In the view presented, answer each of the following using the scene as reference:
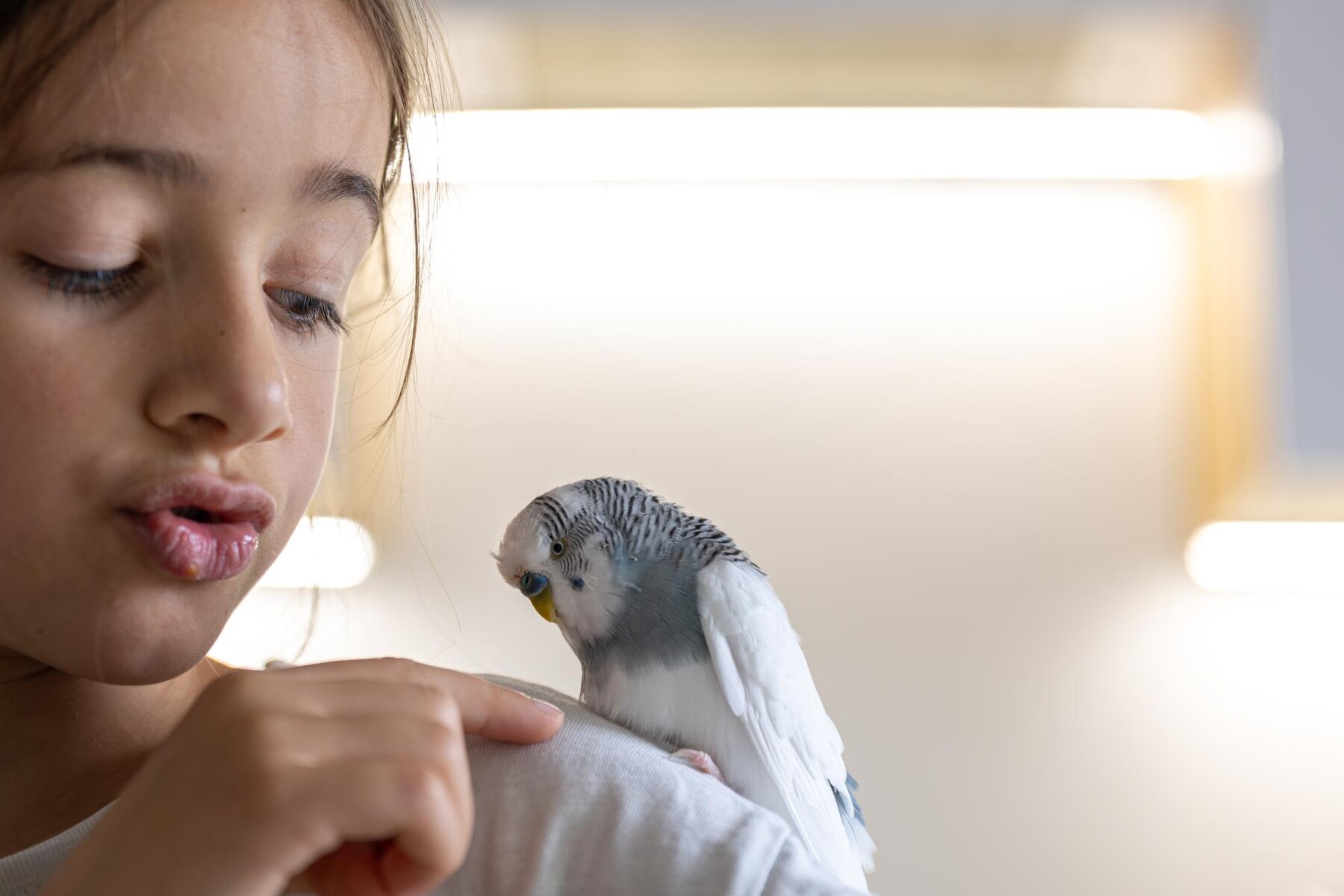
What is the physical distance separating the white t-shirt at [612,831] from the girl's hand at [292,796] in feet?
0.16

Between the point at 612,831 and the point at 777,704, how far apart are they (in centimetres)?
12

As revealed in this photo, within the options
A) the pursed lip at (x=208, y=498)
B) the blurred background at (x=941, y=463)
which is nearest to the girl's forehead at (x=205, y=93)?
the pursed lip at (x=208, y=498)

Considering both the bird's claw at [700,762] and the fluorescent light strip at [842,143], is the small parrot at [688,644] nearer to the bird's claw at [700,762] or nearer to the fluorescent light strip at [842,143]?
the bird's claw at [700,762]

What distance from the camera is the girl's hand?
0.31 metres

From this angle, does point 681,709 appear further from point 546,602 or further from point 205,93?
point 205,93

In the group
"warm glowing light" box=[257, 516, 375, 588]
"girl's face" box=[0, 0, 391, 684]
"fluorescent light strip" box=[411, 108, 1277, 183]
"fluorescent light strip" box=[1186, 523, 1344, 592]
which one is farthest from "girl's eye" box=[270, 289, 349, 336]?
"fluorescent light strip" box=[1186, 523, 1344, 592]

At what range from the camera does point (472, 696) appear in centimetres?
38

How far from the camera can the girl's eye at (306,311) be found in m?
0.46

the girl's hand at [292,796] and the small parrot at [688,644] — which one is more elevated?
the small parrot at [688,644]

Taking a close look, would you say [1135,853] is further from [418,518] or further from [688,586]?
[688,586]

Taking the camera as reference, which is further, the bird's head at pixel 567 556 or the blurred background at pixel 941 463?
the blurred background at pixel 941 463

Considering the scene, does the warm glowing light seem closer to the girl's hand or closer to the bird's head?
the bird's head

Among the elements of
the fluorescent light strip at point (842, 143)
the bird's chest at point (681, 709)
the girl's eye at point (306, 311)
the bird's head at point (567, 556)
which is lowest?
the bird's chest at point (681, 709)

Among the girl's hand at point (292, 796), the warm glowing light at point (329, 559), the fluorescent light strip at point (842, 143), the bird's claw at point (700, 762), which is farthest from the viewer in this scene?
the warm glowing light at point (329, 559)
